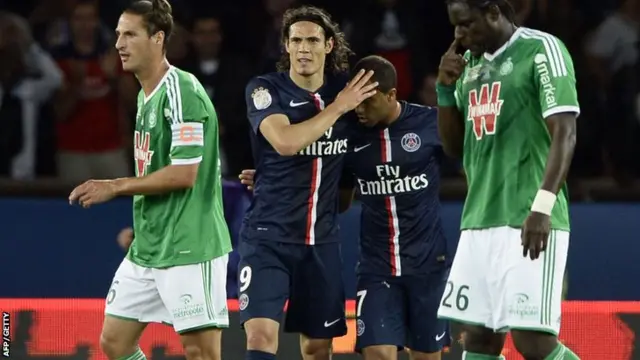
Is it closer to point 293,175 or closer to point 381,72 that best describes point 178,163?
point 293,175

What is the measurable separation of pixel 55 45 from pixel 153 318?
185 inches

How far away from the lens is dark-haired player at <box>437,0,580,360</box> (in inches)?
222

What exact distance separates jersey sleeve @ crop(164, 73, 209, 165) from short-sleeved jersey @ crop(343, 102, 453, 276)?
36.7 inches

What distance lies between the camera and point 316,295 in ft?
23.0

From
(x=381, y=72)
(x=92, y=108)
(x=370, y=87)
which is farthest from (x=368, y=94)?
(x=92, y=108)

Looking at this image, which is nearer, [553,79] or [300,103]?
[553,79]

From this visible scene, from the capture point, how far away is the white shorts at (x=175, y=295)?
6.50 metres

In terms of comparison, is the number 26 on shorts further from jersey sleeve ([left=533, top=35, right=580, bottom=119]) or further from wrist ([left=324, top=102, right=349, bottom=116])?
wrist ([left=324, top=102, right=349, bottom=116])

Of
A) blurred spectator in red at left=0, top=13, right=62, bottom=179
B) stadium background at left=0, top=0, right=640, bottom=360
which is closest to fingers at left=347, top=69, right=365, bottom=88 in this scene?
stadium background at left=0, top=0, right=640, bottom=360

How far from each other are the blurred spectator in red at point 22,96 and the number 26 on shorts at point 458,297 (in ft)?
18.0

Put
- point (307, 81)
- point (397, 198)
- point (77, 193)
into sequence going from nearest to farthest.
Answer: point (77, 193) → point (307, 81) → point (397, 198)

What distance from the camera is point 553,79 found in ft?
18.7

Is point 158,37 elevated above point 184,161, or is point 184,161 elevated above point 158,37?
point 158,37

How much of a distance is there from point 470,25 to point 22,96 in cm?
572
